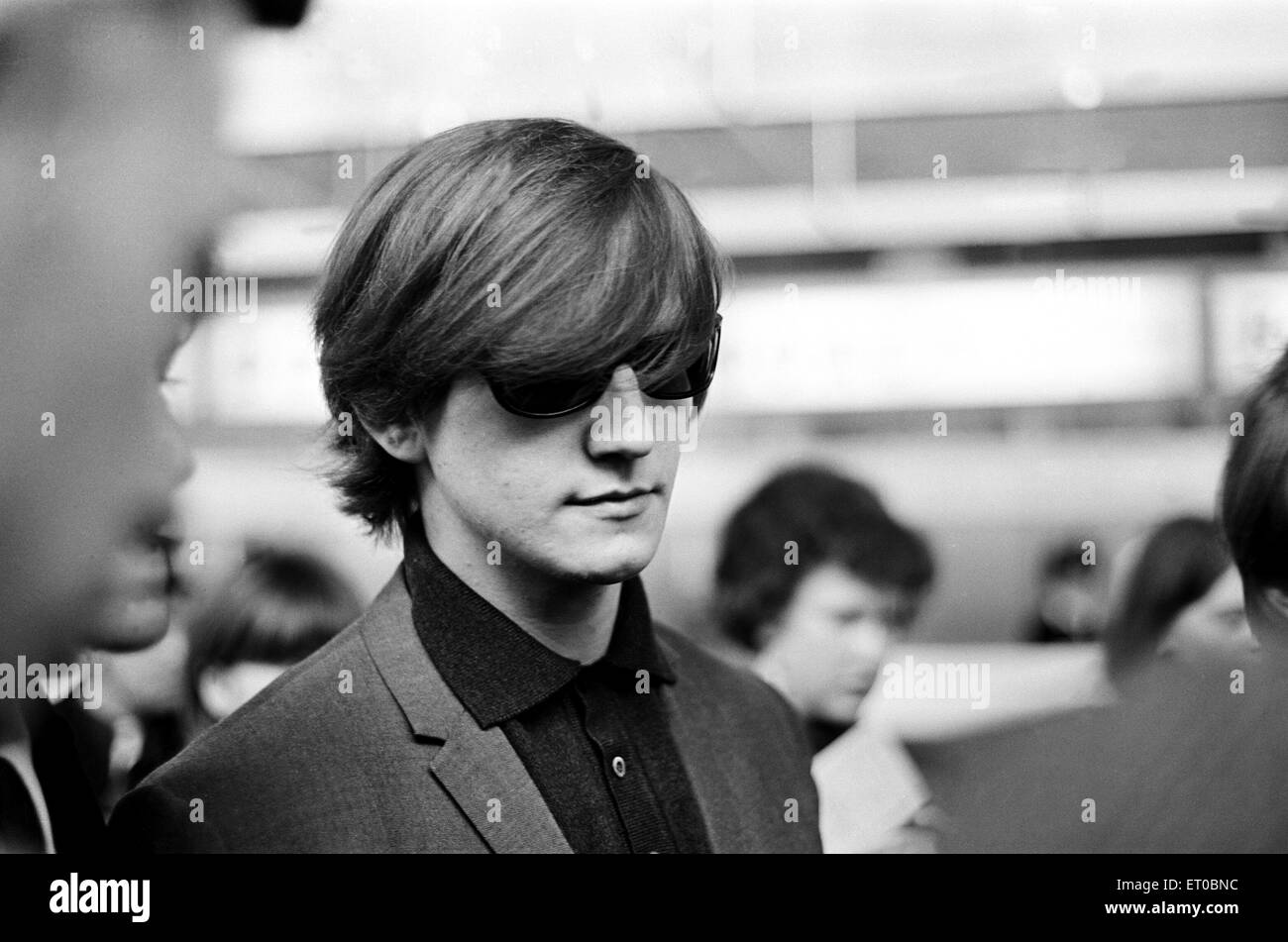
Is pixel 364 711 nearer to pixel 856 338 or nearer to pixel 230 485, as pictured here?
pixel 230 485

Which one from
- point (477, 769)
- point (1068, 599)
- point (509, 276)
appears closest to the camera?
point (477, 769)

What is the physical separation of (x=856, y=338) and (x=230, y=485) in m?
1.24

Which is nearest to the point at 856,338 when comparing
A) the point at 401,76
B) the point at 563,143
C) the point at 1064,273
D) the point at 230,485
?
the point at 1064,273

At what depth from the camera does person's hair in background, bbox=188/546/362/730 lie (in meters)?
2.64

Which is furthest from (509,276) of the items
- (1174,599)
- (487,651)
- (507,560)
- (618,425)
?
(1174,599)

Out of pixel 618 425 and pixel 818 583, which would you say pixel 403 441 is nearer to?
pixel 618 425

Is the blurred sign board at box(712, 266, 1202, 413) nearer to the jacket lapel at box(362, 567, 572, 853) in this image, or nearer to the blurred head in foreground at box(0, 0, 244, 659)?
the jacket lapel at box(362, 567, 572, 853)

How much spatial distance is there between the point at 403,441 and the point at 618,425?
15.2 inches

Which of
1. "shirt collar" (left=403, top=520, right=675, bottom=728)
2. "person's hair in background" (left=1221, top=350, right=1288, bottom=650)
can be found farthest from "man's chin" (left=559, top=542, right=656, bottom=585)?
"person's hair in background" (left=1221, top=350, right=1288, bottom=650)

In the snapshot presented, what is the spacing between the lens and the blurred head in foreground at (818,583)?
2684 millimetres

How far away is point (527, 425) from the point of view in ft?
7.88

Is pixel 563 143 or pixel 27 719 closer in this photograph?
pixel 563 143

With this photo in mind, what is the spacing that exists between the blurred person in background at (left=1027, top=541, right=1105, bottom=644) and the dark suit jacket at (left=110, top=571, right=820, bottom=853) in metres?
0.66

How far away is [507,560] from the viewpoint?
2.38 m
